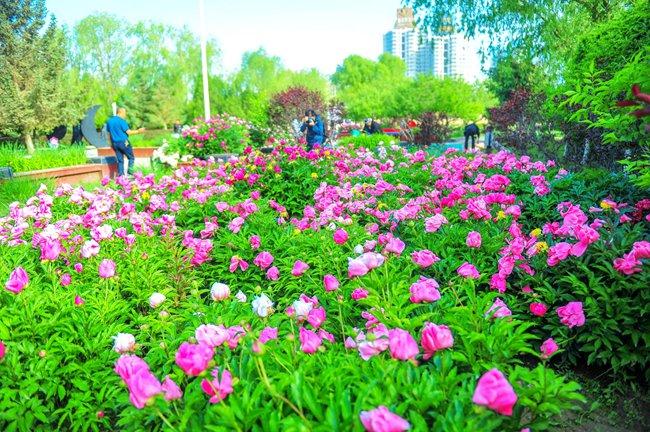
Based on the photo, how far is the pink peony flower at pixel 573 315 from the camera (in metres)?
2.53

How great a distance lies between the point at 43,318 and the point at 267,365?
1.55 metres

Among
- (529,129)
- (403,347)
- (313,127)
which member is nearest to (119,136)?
(313,127)

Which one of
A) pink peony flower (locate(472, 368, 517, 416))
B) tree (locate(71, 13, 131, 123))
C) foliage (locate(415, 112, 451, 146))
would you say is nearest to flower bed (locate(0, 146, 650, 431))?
pink peony flower (locate(472, 368, 517, 416))

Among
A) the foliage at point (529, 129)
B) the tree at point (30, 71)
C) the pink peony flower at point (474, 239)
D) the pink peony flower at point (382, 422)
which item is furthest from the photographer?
the tree at point (30, 71)

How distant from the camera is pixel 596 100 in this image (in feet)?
12.9

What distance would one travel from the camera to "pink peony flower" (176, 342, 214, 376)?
1.42m

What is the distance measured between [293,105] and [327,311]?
55.8 feet

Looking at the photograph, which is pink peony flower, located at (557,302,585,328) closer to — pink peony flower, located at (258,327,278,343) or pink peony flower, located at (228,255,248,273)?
pink peony flower, located at (258,327,278,343)

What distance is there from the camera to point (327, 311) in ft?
9.32

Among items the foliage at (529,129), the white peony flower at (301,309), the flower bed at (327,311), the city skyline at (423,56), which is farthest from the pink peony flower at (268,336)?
the city skyline at (423,56)

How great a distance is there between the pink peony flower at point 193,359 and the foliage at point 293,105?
1780 centimetres

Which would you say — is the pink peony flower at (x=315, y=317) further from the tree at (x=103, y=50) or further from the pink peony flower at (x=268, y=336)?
the tree at (x=103, y=50)

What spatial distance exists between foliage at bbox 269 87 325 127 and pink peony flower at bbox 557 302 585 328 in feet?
55.5

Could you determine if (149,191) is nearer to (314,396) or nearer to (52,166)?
(314,396)
